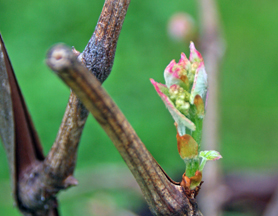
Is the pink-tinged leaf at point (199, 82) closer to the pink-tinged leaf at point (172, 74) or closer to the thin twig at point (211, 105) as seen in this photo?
the pink-tinged leaf at point (172, 74)

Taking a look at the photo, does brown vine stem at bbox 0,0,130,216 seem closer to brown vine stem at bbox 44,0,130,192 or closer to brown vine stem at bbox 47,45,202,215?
brown vine stem at bbox 44,0,130,192

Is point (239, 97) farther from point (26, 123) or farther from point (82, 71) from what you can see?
point (82, 71)

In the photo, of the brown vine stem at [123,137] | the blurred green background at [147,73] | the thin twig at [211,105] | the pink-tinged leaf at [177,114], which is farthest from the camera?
the blurred green background at [147,73]

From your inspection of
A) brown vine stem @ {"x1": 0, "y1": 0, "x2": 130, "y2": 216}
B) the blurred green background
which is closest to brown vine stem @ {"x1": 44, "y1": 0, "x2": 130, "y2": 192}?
brown vine stem @ {"x1": 0, "y1": 0, "x2": 130, "y2": 216}

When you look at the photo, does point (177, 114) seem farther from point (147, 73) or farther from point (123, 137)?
point (147, 73)

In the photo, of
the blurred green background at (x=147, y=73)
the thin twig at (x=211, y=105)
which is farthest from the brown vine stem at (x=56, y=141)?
the blurred green background at (x=147, y=73)
